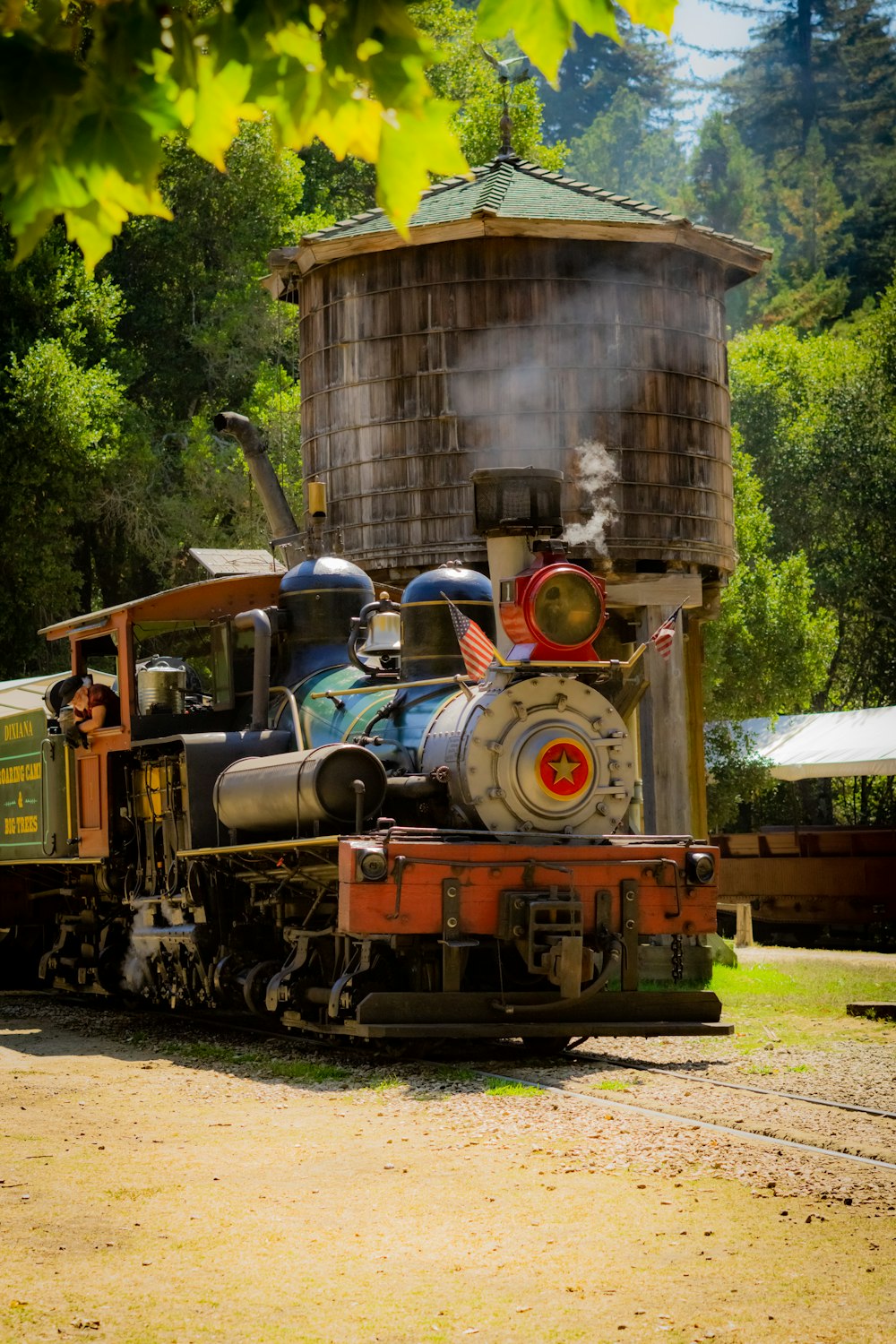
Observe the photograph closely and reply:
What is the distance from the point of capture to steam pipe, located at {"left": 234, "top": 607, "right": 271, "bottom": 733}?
11.2m

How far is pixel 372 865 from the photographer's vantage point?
8984 millimetres

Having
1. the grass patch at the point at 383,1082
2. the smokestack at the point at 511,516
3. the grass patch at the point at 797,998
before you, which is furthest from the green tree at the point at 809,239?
the grass patch at the point at 383,1082

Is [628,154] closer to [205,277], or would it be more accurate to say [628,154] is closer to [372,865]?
[205,277]

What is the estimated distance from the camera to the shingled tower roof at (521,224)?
15.6m

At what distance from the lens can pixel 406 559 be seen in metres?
15.9

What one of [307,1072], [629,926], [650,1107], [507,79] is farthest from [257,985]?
[507,79]

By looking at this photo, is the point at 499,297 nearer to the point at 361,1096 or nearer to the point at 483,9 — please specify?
the point at 361,1096

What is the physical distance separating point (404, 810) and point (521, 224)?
24.0 ft

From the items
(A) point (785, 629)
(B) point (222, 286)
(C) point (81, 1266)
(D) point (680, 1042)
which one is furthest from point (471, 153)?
(C) point (81, 1266)

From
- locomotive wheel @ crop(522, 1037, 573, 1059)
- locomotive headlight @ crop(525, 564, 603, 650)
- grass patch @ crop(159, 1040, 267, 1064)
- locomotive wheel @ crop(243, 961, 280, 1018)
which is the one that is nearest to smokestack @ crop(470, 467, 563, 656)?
locomotive headlight @ crop(525, 564, 603, 650)

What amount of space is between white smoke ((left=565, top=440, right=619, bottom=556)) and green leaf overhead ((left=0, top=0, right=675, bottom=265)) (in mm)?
12459

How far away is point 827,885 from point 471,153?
14184 millimetres

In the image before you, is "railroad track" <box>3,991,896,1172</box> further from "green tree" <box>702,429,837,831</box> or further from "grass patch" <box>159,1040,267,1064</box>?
"green tree" <box>702,429,837,831</box>

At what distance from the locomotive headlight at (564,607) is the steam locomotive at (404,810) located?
1 centimetres
